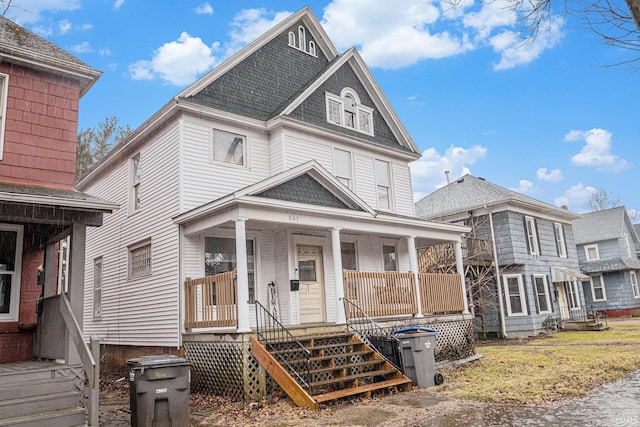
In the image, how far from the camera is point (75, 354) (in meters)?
7.29

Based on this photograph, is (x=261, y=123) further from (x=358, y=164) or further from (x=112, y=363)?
(x=112, y=363)

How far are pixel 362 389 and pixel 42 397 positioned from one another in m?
4.88

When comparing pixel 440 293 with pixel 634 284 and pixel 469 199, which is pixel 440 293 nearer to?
pixel 469 199

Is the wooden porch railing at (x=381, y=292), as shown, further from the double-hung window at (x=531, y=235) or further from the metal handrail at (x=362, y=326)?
the double-hung window at (x=531, y=235)

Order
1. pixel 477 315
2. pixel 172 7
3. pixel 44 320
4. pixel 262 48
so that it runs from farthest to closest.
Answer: pixel 477 315 → pixel 172 7 → pixel 262 48 → pixel 44 320

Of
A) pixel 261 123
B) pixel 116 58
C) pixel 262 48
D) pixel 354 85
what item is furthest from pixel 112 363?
pixel 116 58

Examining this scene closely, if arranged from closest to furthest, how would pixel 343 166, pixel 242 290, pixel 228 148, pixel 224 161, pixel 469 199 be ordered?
pixel 242 290
pixel 224 161
pixel 228 148
pixel 343 166
pixel 469 199

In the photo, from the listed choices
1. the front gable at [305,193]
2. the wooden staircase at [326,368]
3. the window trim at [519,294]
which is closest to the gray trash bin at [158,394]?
the wooden staircase at [326,368]

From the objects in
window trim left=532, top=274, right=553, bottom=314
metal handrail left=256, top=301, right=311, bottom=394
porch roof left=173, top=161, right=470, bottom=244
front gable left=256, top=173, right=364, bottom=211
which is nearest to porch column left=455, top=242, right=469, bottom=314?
porch roof left=173, top=161, right=470, bottom=244

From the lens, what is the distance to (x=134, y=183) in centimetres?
1375

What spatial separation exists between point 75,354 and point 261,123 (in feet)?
25.1

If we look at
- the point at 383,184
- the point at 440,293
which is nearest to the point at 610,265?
the point at 383,184

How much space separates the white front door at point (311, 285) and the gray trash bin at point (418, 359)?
11.4 feet

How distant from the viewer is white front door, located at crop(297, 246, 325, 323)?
1262cm
